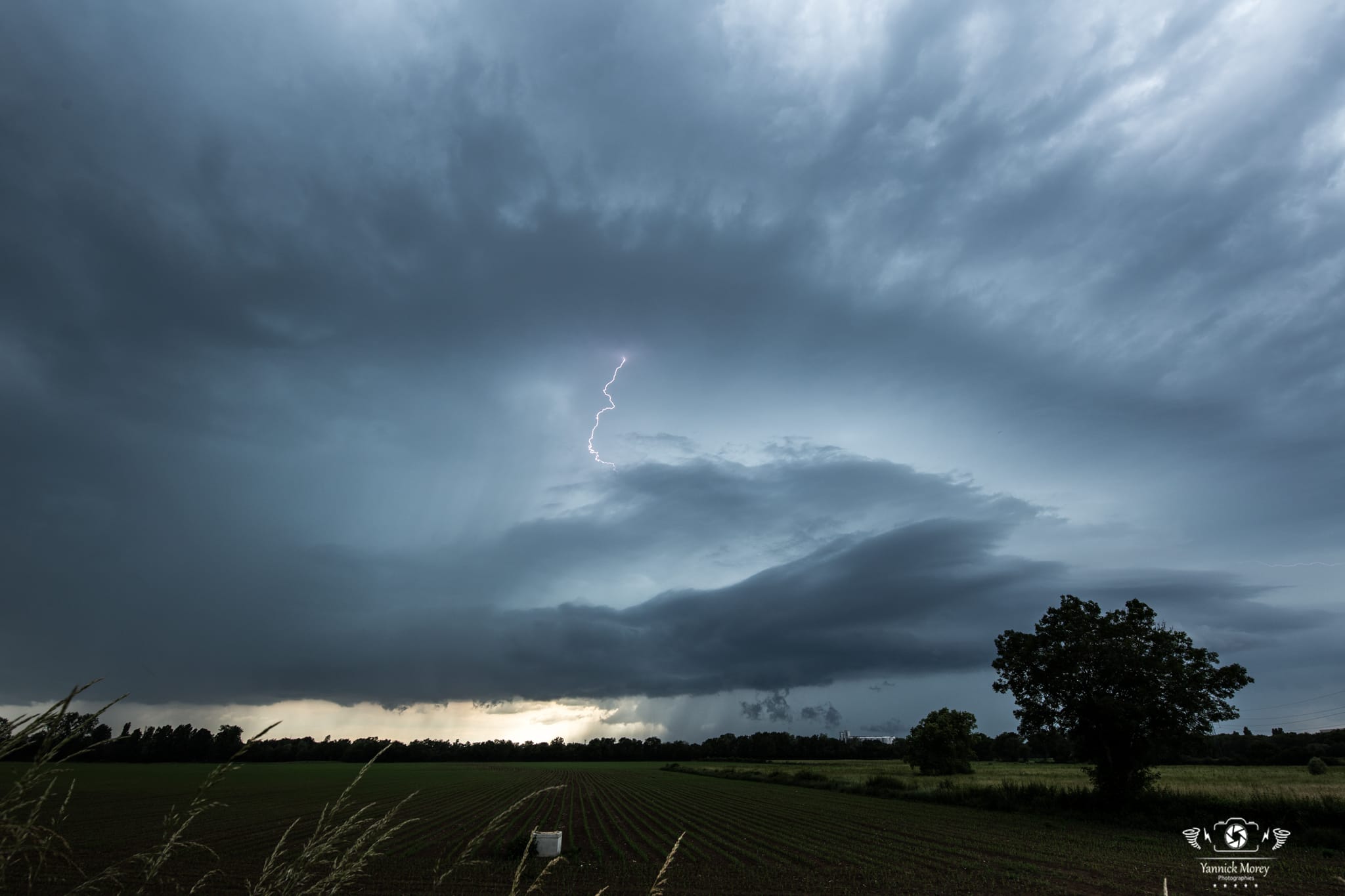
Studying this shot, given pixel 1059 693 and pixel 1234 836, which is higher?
pixel 1059 693

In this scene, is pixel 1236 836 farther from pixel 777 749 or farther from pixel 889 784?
pixel 777 749

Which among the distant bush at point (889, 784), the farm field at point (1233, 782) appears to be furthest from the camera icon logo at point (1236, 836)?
the distant bush at point (889, 784)

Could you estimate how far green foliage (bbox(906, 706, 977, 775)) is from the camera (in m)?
92.6

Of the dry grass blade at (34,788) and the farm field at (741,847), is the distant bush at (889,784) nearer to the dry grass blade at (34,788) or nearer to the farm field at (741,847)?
the farm field at (741,847)

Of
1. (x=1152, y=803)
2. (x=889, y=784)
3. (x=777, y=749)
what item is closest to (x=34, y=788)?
(x=1152, y=803)

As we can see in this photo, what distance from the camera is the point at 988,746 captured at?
16062 cm

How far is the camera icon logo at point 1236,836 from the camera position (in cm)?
2927

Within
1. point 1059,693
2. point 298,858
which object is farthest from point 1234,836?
point 298,858

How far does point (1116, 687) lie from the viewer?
41.0m

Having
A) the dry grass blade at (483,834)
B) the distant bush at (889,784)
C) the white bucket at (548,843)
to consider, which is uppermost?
the dry grass blade at (483,834)

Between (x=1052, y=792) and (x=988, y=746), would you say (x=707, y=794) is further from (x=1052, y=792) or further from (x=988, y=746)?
(x=988, y=746)

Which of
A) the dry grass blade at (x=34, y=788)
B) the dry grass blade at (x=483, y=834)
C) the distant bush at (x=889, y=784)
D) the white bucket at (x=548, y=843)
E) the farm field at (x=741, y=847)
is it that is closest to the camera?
the dry grass blade at (x=483, y=834)

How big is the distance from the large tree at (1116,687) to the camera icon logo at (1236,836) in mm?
7534

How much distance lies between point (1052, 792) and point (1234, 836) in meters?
15.1
